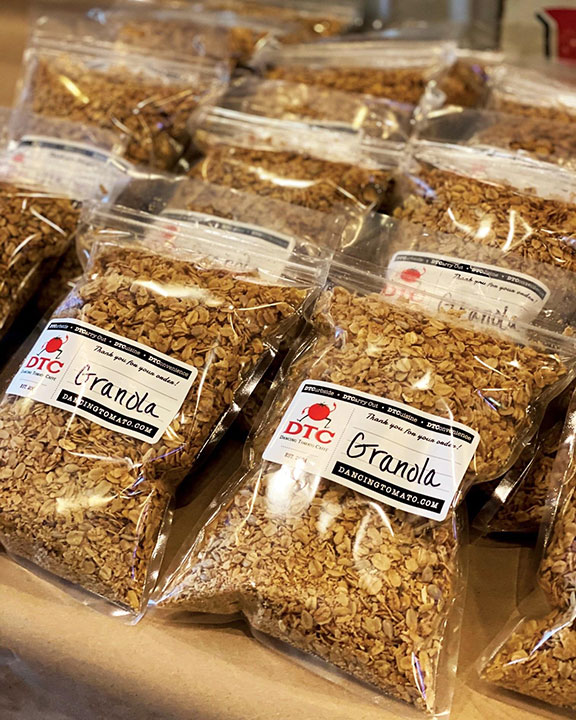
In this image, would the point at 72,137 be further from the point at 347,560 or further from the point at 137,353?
the point at 347,560

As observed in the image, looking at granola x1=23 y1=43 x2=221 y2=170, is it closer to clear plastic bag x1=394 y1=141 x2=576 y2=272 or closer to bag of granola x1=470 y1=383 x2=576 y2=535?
clear plastic bag x1=394 y1=141 x2=576 y2=272

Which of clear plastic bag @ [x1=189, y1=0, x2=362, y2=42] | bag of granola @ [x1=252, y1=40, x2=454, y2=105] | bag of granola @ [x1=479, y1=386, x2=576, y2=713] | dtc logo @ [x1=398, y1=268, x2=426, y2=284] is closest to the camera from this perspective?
bag of granola @ [x1=479, y1=386, x2=576, y2=713]

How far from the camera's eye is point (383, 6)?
1822mm

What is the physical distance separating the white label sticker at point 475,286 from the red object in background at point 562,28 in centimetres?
87

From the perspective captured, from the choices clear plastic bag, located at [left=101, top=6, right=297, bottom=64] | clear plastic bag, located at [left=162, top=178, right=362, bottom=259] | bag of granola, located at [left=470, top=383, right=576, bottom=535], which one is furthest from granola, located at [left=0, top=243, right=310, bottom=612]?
clear plastic bag, located at [left=101, top=6, right=297, bottom=64]

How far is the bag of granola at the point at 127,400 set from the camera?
0.85m

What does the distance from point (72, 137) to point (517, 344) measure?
2.84 feet

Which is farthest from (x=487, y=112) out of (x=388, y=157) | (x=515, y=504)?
(x=515, y=504)

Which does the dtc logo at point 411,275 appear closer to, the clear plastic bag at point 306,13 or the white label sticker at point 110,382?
the white label sticker at point 110,382

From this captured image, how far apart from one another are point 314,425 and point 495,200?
1.53ft

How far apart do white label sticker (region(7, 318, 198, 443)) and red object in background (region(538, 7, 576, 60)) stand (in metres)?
1.19

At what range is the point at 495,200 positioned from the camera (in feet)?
3.44

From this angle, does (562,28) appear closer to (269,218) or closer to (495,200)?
(495,200)

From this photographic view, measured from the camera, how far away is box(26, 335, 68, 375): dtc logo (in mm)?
927
